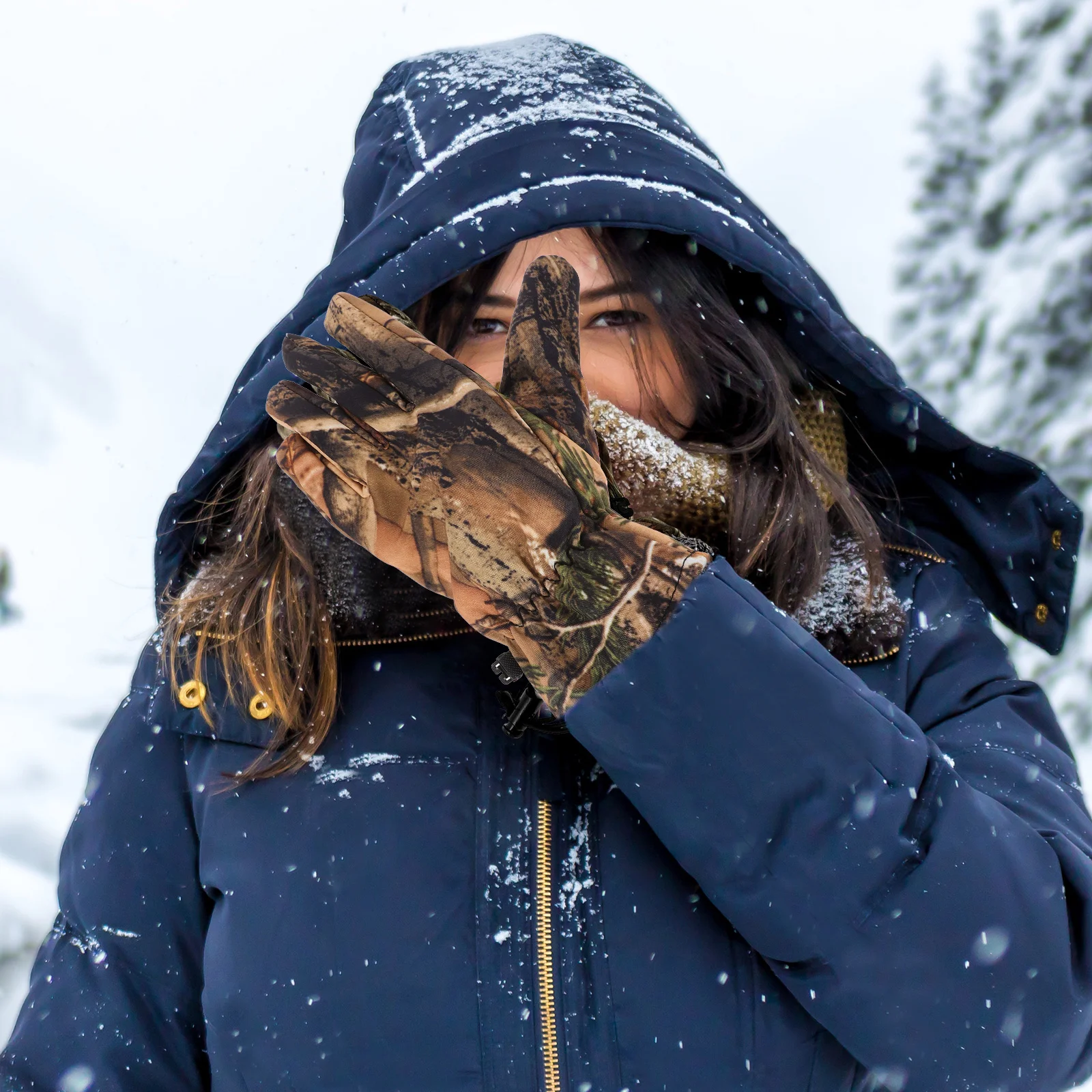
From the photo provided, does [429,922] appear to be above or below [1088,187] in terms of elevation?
below

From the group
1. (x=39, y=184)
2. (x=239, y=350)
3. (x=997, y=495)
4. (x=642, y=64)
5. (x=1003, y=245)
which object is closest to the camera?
(x=997, y=495)

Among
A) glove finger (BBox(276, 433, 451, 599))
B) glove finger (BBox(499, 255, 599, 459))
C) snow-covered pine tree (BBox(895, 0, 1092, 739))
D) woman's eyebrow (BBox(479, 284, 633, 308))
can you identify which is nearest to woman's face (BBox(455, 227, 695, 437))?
woman's eyebrow (BBox(479, 284, 633, 308))

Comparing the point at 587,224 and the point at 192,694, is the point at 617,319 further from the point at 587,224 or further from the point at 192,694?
the point at 192,694

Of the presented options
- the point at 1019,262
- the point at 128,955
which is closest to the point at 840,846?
the point at 128,955

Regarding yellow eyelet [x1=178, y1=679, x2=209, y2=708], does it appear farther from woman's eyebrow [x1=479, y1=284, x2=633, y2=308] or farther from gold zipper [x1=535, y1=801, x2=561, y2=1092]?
woman's eyebrow [x1=479, y1=284, x2=633, y2=308]

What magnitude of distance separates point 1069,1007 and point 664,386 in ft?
2.94

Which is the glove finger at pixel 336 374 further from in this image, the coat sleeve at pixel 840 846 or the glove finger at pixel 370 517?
the coat sleeve at pixel 840 846

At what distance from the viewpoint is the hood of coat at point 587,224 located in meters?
1.31

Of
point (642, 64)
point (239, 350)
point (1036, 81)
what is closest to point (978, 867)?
point (1036, 81)

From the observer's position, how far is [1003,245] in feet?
12.3

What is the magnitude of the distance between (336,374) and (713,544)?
1.89ft

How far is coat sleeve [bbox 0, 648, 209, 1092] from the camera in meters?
1.21

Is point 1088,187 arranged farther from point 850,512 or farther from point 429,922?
point 429,922

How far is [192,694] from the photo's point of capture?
49.4 inches
